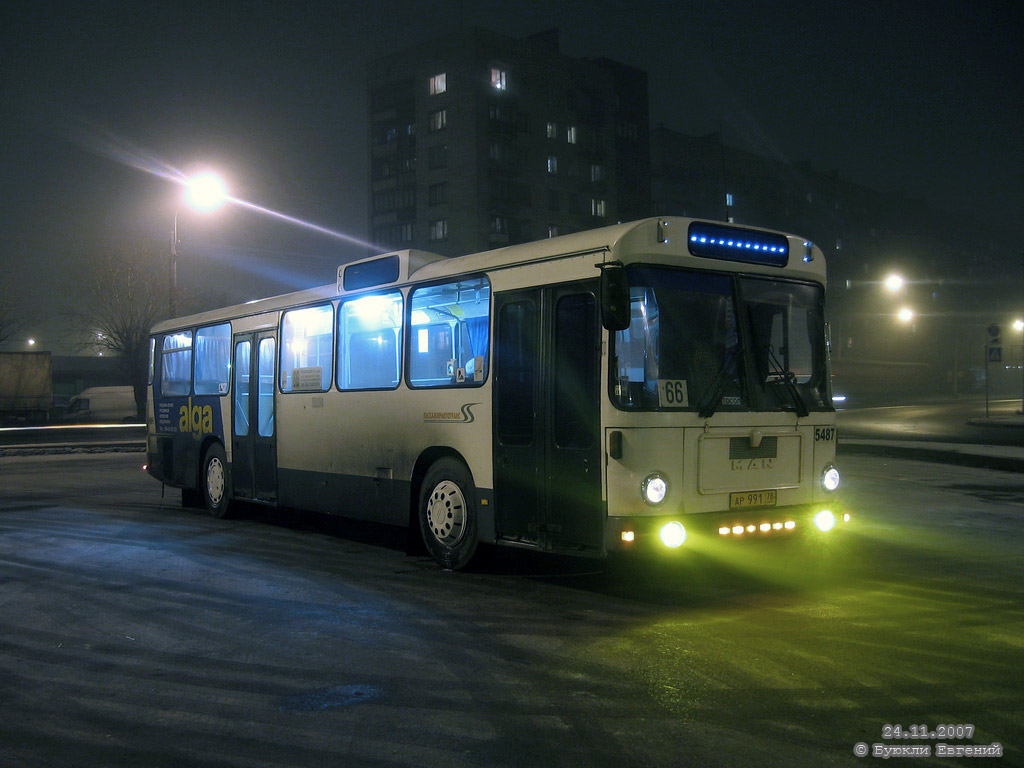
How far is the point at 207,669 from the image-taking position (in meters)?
6.09

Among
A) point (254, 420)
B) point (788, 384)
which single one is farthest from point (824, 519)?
point (254, 420)

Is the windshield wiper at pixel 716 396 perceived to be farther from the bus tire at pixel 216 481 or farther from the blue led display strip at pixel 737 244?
the bus tire at pixel 216 481

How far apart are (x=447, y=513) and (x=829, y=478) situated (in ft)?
11.7

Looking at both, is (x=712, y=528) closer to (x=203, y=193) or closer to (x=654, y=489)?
(x=654, y=489)

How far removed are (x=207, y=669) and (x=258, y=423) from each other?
292 inches

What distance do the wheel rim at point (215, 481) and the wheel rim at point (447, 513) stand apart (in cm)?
557

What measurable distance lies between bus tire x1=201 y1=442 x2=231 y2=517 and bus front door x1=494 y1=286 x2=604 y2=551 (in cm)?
665

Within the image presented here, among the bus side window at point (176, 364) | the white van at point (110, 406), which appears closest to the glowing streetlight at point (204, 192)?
the bus side window at point (176, 364)

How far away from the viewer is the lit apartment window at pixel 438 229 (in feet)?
224

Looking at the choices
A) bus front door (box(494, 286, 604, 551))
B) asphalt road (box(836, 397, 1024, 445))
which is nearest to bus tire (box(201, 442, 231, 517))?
bus front door (box(494, 286, 604, 551))

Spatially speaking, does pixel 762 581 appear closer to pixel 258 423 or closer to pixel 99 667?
pixel 99 667

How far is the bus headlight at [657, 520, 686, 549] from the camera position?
24.1 feet

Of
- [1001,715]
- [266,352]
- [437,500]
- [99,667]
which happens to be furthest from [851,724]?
[266,352]

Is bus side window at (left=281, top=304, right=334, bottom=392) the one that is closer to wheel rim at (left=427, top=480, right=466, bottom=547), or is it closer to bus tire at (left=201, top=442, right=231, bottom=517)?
bus tire at (left=201, top=442, right=231, bottom=517)
